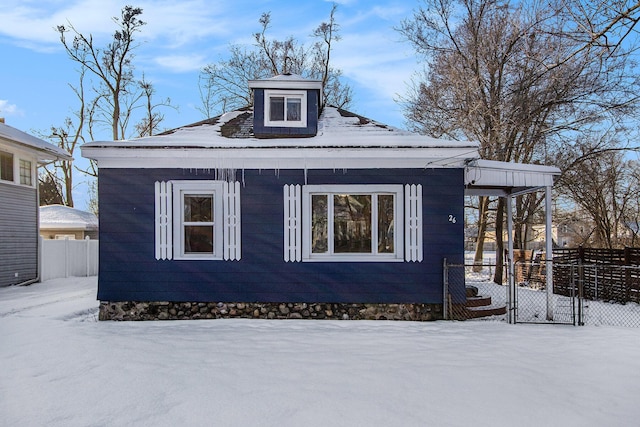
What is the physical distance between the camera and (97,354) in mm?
5223

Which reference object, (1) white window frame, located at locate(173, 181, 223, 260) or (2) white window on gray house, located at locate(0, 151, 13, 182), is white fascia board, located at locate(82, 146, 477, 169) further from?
(2) white window on gray house, located at locate(0, 151, 13, 182)

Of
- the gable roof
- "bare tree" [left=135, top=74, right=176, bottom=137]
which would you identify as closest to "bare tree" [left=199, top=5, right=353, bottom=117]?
"bare tree" [left=135, top=74, right=176, bottom=137]

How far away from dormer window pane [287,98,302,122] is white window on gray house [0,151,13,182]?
8.67 meters

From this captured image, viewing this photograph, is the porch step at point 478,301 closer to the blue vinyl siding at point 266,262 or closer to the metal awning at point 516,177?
the metal awning at point 516,177

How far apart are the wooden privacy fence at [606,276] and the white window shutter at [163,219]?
7.67 meters

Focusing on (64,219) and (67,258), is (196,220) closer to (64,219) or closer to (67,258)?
(67,258)

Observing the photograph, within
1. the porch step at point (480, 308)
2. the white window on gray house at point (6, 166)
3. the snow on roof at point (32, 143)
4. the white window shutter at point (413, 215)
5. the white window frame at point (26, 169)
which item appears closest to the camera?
the white window shutter at point (413, 215)

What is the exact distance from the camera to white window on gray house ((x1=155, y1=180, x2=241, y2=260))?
7.38 meters

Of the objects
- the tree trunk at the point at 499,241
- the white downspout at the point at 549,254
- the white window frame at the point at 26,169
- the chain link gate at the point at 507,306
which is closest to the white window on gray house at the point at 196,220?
the chain link gate at the point at 507,306

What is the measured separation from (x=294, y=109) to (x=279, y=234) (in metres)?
2.49

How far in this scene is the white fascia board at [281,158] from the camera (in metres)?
7.13

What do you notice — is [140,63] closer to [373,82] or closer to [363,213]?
[373,82]

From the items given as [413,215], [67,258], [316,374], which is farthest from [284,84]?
[67,258]

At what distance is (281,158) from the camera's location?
7.32 meters
